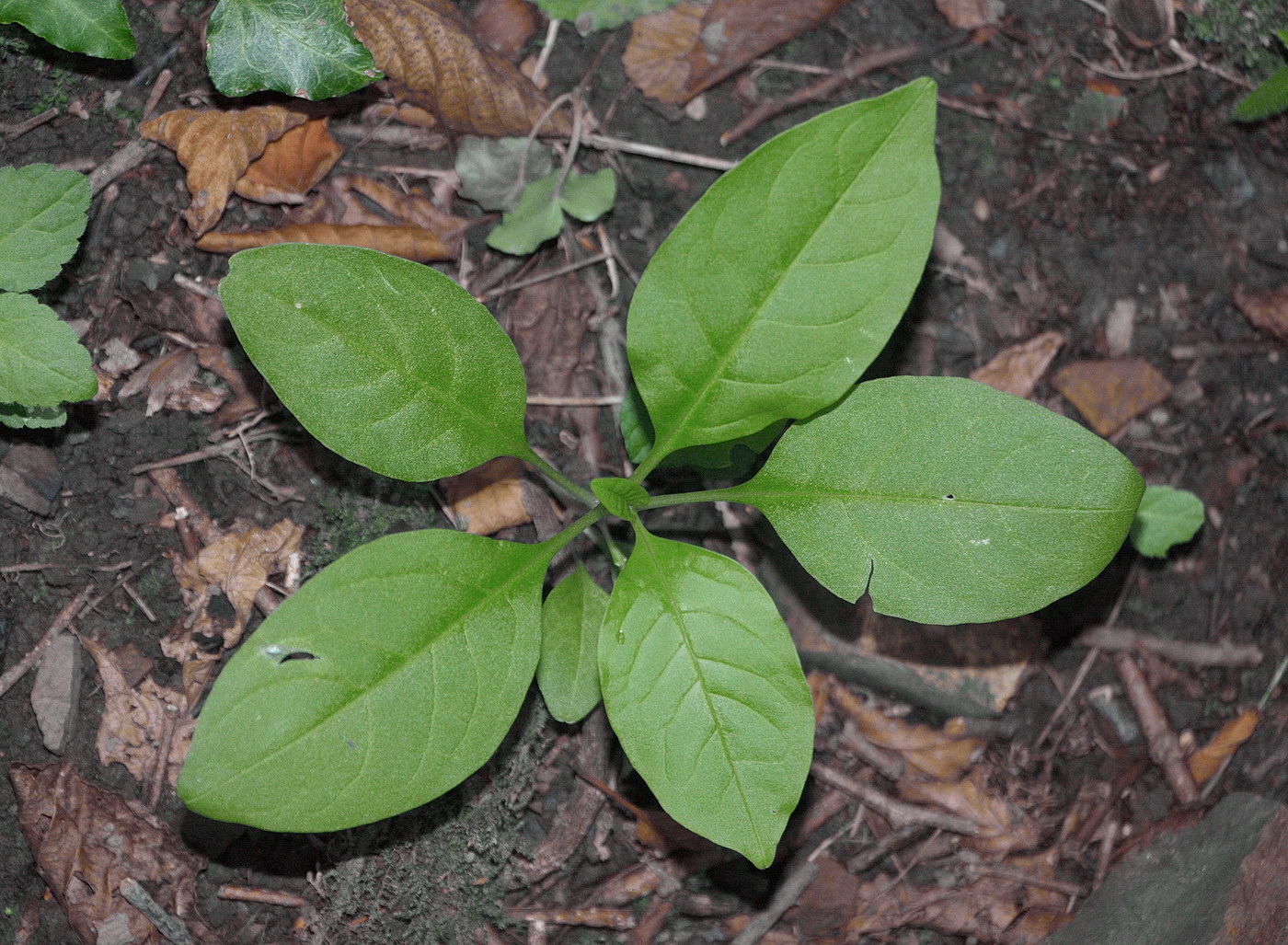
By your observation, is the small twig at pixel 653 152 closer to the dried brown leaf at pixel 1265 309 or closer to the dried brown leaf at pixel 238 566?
the dried brown leaf at pixel 238 566

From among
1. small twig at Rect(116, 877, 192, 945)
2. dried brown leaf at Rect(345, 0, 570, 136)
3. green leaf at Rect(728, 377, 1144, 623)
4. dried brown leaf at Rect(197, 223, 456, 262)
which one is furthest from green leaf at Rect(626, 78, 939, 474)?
small twig at Rect(116, 877, 192, 945)

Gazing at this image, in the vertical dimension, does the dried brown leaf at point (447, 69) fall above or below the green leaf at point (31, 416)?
above

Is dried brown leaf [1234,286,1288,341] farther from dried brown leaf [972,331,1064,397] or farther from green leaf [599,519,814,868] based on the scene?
green leaf [599,519,814,868]

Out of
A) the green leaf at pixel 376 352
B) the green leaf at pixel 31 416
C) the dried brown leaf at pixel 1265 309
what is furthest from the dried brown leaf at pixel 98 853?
the dried brown leaf at pixel 1265 309

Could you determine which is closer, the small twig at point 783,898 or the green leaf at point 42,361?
the green leaf at point 42,361

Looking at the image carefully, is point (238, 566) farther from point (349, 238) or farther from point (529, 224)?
point (529, 224)
